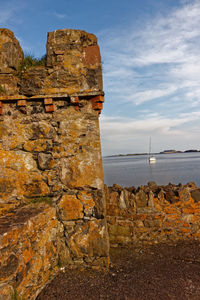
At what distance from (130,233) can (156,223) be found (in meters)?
0.56

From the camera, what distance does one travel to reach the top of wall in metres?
3.41

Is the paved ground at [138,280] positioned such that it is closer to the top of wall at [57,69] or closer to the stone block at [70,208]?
the stone block at [70,208]

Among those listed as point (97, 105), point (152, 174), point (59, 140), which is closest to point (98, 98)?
point (97, 105)

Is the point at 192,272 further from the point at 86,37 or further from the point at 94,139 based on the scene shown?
the point at 86,37

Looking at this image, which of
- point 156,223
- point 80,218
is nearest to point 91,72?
point 80,218

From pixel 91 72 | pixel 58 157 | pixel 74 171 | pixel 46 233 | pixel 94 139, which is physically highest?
pixel 91 72

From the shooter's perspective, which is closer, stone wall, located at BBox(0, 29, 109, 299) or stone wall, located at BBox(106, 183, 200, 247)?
stone wall, located at BBox(0, 29, 109, 299)

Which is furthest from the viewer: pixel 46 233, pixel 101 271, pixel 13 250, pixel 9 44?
pixel 9 44

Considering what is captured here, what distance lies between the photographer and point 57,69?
137 inches

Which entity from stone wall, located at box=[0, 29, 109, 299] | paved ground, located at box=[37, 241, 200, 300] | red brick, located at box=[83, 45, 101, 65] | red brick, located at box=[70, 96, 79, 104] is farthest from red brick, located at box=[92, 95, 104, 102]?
paved ground, located at box=[37, 241, 200, 300]

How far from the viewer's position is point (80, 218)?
336 cm

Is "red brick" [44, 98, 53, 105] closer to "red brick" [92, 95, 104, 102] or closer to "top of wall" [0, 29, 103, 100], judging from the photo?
"top of wall" [0, 29, 103, 100]

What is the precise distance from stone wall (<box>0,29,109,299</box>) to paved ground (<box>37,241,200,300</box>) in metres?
0.31

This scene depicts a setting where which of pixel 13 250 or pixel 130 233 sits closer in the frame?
pixel 13 250
